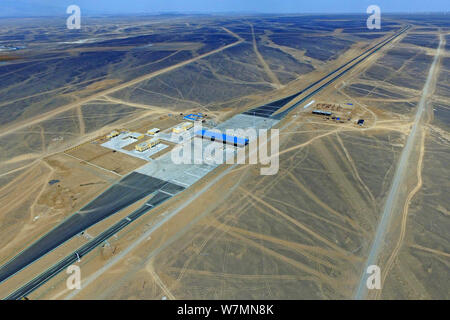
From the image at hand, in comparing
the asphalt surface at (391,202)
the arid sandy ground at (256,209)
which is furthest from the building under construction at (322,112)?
the asphalt surface at (391,202)

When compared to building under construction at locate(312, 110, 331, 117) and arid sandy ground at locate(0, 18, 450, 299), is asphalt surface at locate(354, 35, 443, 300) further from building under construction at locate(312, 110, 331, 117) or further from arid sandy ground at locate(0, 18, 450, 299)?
building under construction at locate(312, 110, 331, 117)

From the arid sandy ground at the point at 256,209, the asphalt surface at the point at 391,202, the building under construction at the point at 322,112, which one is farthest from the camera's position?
the building under construction at the point at 322,112

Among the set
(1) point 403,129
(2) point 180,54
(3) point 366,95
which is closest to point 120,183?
(1) point 403,129

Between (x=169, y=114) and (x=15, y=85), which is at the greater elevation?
(x=15, y=85)

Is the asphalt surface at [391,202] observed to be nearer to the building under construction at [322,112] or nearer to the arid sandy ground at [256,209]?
the arid sandy ground at [256,209]

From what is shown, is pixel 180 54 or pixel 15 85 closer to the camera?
pixel 15 85

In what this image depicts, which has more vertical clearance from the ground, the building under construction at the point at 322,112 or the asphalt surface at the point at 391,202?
the building under construction at the point at 322,112

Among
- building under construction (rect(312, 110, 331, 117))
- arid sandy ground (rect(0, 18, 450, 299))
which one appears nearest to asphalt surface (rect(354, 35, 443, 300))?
arid sandy ground (rect(0, 18, 450, 299))

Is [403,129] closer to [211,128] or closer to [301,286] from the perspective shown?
[211,128]

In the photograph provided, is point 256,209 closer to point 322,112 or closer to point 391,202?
point 391,202
